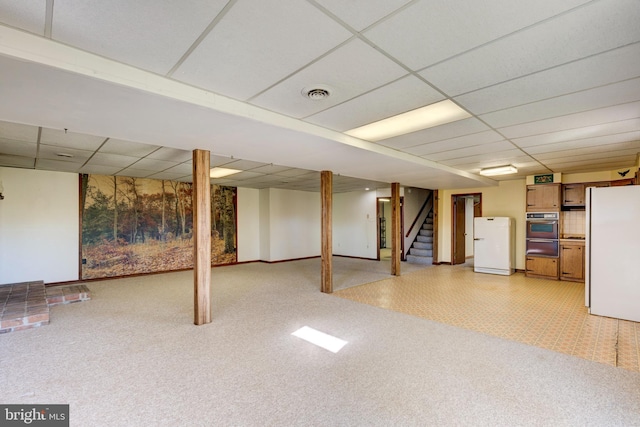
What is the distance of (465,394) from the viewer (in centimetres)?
232

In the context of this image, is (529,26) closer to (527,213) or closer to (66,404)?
(66,404)

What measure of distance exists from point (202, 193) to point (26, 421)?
8.42 feet

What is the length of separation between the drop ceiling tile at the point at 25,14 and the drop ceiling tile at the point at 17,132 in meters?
2.30

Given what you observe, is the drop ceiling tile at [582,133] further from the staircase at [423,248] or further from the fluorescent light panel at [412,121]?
the staircase at [423,248]

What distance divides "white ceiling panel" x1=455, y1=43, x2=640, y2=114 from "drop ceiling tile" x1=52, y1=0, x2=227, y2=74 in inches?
86.7

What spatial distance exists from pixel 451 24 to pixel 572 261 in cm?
699

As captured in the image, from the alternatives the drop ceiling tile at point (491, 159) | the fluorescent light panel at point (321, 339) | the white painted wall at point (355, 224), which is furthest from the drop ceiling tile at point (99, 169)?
the white painted wall at point (355, 224)

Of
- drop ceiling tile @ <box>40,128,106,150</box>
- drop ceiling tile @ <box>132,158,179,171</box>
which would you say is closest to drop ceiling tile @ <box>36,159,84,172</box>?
drop ceiling tile @ <box>132,158,179,171</box>

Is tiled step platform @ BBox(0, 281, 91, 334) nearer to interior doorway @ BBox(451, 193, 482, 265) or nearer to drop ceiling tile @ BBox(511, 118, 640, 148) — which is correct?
drop ceiling tile @ BBox(511, 118, 640, 148)

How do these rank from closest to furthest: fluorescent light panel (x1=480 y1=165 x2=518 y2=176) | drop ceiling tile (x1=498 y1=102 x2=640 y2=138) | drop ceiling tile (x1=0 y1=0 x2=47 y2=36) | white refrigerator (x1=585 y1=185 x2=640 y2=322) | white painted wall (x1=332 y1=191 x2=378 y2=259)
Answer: drop ceiling tile (x1=0 y1=0 x2=47 y2=36)
drop ceiling tile (x1=498 y1=102 x2=640 y2=138)
white refrigerator (x1=585 y1=185 x2=640 y2=322)
fluorescent light panel (x1=480 y1=165 x2=518 y2=176)
white painted wall (x1=332 y1=191 x2=378 y2=259)

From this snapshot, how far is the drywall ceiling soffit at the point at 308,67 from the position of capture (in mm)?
1609

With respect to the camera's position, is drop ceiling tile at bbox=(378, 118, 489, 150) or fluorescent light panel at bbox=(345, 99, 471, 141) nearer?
fluorescent light panel at bbox=(345, 99, 471, 141)

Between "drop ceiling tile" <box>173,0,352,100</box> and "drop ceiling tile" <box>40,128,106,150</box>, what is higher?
"drop ceiling tile" <box>173,0,352,100</box>

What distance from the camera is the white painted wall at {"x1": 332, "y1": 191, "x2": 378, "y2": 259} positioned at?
1000 cm
